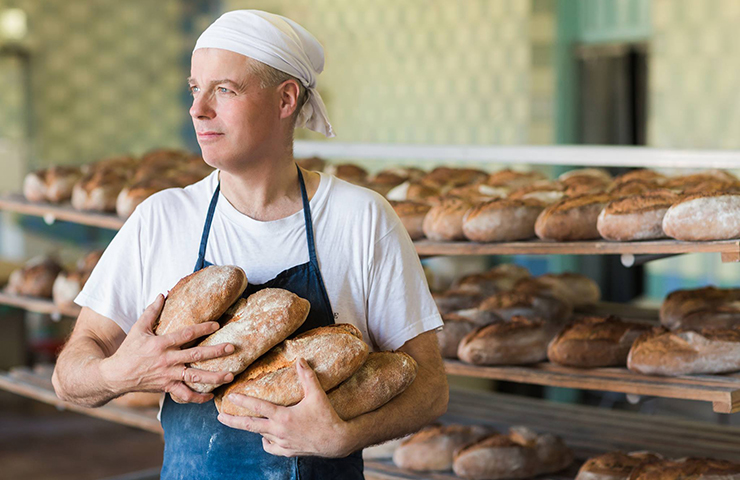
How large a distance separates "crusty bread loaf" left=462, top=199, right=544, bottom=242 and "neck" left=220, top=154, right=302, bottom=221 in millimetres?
1007

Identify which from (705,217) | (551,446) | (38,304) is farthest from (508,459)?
(38,304)

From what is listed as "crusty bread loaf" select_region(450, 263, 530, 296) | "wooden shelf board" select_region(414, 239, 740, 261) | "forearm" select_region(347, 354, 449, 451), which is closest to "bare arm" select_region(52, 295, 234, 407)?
"forearm" select_region(347, 354, 449, 451)

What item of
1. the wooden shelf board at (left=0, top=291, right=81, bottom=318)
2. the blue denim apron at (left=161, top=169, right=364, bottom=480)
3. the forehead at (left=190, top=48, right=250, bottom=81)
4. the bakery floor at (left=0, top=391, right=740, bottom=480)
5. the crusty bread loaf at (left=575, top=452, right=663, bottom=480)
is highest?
the forehead at (left=190, top=48, right=250, bottom=81)

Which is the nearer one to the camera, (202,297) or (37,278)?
(202,297)

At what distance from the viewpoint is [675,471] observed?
2.48 m

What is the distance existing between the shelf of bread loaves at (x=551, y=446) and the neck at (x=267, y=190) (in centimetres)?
132

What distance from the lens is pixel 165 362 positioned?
1.57 metres

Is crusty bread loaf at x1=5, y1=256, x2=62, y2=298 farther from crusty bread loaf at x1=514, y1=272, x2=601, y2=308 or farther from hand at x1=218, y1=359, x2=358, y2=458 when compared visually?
hand at x1=218, y1=359, x2=358, y2=458

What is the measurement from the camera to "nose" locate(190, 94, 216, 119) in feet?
5.42

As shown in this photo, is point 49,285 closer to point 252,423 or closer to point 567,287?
point 567,287

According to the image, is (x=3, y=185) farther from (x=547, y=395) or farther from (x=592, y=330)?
(x=592, y=330)

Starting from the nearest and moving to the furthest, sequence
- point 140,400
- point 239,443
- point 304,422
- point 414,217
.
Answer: point 304,422 → point 239,443 → point 414,217 → point 140,400

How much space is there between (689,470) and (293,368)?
144cm

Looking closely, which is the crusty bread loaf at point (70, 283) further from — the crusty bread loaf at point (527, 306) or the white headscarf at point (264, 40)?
the white headscarf at point (264, 40)
